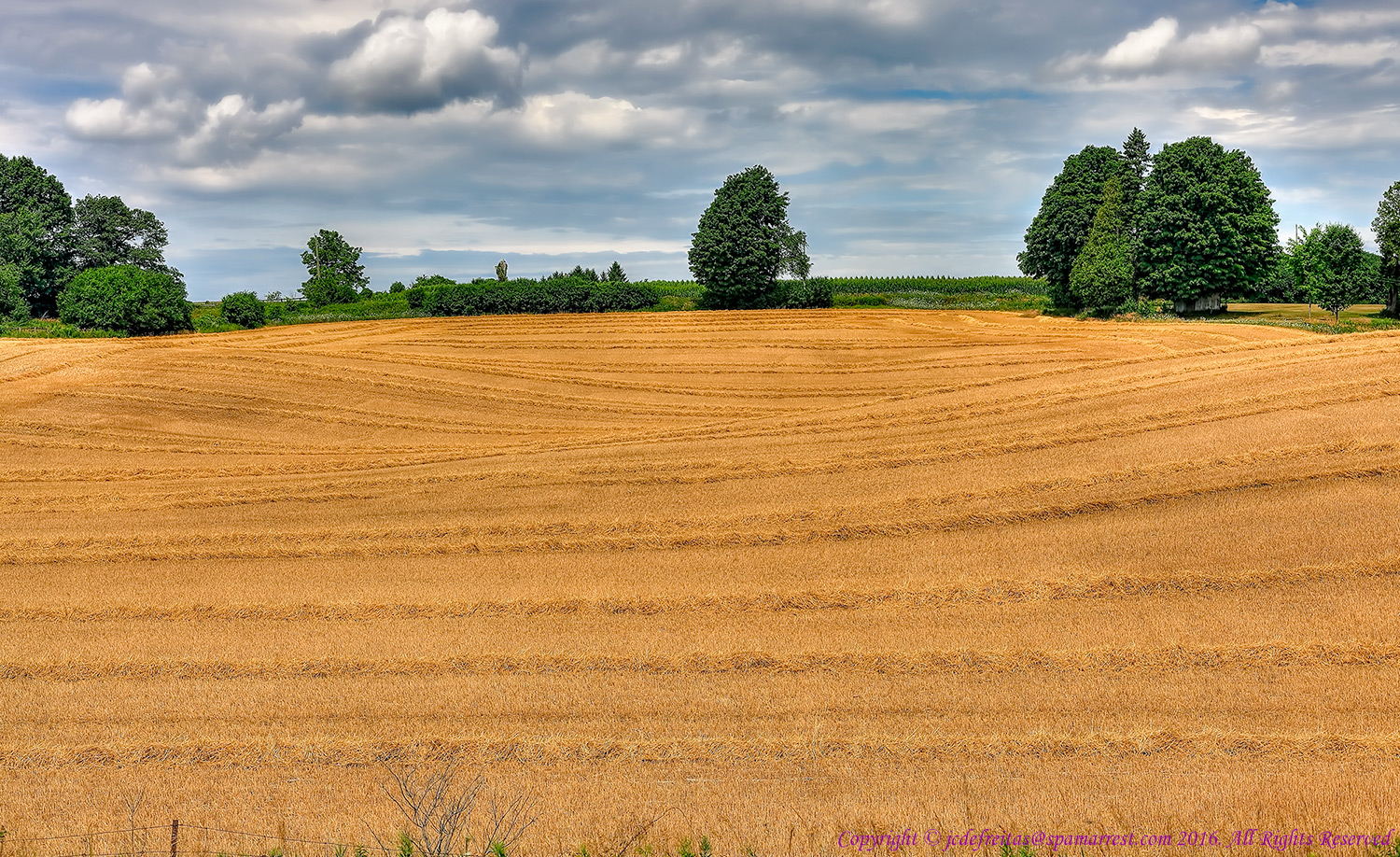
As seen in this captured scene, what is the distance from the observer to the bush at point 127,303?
5253 cm

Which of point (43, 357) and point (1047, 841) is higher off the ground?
point (43, 357)

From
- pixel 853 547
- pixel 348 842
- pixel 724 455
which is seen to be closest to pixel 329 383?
pixel 724 455

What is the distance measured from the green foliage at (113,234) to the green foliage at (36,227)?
1.21 meters

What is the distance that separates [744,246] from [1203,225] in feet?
108

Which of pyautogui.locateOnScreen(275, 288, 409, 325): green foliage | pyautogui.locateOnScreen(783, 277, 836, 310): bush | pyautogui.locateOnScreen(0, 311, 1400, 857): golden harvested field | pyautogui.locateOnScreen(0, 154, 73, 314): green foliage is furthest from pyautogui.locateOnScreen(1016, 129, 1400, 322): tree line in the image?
pyautogui.locateOnScreen(0, 154, 73, 314): green foliage

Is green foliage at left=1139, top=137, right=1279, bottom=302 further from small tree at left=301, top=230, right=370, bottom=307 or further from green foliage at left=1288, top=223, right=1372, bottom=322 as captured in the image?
small tree at left=301, top=230, right=370, bottom=307

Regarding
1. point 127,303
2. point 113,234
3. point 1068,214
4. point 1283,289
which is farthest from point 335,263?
point 1283,289

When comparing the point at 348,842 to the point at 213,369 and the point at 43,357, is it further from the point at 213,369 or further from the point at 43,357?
the point at 43,357

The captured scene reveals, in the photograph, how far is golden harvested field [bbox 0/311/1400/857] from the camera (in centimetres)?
1068

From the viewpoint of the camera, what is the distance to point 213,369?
3628cm

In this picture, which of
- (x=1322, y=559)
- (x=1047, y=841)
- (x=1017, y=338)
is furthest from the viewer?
(x=1017, y=338)

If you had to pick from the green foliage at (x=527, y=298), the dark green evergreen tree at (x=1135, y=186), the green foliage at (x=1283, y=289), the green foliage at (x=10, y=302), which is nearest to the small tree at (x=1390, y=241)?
the dark green evergreen tree at (x=1135, y=186)

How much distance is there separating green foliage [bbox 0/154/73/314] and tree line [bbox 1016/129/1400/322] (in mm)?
74545

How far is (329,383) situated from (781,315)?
1133 inches
